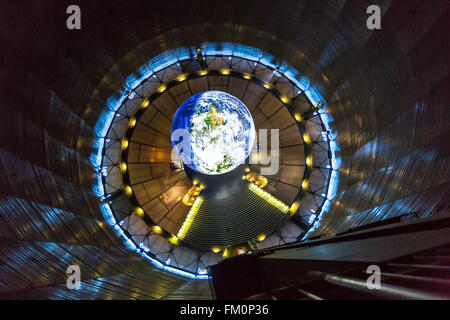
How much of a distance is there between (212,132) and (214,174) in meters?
4.90

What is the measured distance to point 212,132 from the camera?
38.9 ft

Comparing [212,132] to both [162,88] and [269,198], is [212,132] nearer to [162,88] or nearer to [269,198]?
[162,88]

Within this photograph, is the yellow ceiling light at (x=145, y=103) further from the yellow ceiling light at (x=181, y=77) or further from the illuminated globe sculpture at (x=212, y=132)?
the illuminated globe sculpture at (x=212, y=132)

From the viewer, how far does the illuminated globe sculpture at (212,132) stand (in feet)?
39.2

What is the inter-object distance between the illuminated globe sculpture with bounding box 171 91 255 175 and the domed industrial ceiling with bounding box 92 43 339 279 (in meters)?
3.11

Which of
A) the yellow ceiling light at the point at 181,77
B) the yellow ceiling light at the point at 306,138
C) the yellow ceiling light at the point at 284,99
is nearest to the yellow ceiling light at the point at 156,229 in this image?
the yellow ceiling light at the point at 181,77

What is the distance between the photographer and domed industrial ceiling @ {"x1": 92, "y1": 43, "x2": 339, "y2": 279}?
51.4ft

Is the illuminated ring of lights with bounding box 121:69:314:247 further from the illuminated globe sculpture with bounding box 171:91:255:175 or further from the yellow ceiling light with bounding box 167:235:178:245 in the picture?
the illuminated globe sculpture with bounding box 171:91:255:175

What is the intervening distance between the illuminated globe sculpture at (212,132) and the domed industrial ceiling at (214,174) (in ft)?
10.2

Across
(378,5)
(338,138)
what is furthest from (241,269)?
(338,138)

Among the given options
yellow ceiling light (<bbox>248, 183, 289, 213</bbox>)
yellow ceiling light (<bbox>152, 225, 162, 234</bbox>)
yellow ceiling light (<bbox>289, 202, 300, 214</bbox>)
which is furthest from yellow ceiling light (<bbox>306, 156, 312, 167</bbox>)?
yellow ceiling light (<bbox>152, 225, 162, 234</bbox>)

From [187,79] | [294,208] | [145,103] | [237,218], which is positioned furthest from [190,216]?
[187,79]

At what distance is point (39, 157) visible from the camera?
26.3 ft
